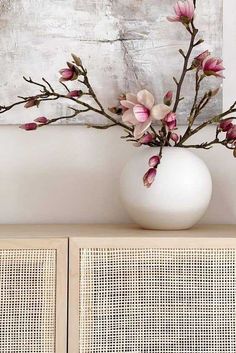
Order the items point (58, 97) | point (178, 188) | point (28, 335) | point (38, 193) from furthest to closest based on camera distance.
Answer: point (38, 193) → point (58, 97) → point (178, 188) → point (28, 335)

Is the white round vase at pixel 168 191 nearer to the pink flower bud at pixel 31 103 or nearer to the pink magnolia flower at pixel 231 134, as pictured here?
the pink magnolia flower at pixel 231 134

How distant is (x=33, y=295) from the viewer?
3.92ft

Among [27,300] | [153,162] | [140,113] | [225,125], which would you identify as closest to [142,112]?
[140,113]

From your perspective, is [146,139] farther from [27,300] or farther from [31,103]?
[27,300]

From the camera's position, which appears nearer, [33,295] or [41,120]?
[33,295]

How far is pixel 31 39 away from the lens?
1559 mm

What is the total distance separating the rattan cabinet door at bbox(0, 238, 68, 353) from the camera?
1.19 metres

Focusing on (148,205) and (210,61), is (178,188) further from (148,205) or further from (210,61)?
(210,61)

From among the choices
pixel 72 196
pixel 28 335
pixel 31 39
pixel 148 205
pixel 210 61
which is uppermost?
pixel 31 39

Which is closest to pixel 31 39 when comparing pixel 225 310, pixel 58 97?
pixel 58 97

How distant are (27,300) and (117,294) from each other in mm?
179

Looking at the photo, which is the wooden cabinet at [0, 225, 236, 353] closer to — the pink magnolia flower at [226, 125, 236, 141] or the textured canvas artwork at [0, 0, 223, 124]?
the pink magnolia flower at [226, 125, 236, 141]

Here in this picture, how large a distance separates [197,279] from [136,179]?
265 mm

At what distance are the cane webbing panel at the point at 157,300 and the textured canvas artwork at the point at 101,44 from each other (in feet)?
1.56
